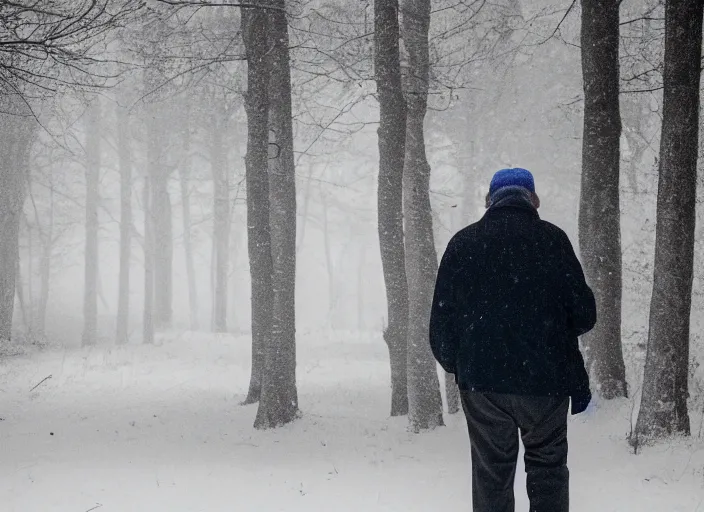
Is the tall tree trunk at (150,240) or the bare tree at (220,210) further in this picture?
the bare tree at (220,210)

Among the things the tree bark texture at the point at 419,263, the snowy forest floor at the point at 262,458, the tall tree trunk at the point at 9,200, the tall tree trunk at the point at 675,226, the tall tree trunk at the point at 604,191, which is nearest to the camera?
the snowy forest floor at the point at 262,458

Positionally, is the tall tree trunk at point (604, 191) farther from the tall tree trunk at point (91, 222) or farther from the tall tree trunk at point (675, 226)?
the tall tree trunk at point (91, 222)

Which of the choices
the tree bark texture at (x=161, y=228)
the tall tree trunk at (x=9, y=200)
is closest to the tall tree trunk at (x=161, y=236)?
the tree bark texture at (x=161, y=228)

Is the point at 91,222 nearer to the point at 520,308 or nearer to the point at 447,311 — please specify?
the point at 447,311

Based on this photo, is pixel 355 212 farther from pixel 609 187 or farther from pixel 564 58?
pixel 609 187

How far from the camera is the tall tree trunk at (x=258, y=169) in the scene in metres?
9.81

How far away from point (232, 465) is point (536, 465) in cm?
440

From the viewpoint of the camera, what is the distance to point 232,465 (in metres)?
7.12

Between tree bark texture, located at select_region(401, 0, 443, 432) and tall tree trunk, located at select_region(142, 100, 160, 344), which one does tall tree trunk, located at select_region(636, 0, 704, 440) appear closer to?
tree bark texture, located at select_region(401, 0, 443, 432)

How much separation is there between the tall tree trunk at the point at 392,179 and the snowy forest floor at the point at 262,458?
3.72 ft

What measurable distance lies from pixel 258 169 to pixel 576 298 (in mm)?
7695

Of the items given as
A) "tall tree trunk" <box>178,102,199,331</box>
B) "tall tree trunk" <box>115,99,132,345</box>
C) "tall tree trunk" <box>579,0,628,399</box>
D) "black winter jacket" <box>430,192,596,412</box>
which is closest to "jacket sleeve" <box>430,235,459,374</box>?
"black winter jacket" <box>430,192,596,412</box>

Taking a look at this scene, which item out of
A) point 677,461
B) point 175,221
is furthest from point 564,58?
point 175,221

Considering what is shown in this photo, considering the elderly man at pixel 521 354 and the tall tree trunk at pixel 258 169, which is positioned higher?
the tall tree trunk at pixel 258 169
